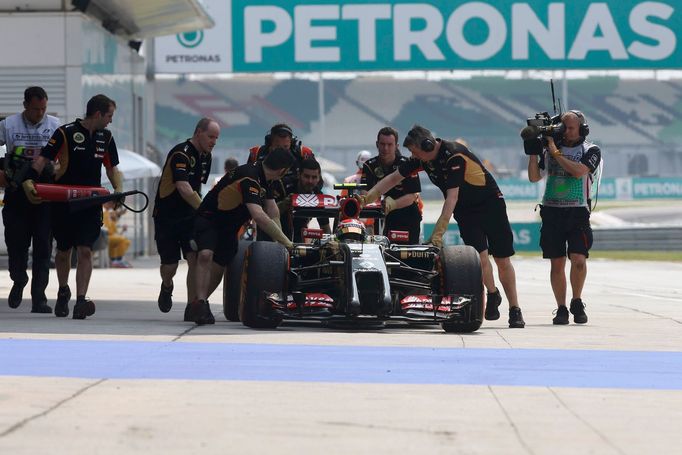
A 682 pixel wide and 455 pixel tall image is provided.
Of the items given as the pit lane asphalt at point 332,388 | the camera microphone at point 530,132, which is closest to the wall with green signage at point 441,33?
the camera microphone at point 530,132

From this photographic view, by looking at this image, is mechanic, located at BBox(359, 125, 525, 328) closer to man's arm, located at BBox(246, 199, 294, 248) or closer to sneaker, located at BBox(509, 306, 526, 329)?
sneaker, located at BBox(509, 306, 526, 329)

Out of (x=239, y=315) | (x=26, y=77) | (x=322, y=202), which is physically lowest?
(x=239, y=315)

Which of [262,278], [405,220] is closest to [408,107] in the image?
[405,220]

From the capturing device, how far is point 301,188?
11.6 metres

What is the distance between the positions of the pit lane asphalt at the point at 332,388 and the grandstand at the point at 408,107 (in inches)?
2237

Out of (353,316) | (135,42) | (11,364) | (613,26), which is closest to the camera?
(11,364)

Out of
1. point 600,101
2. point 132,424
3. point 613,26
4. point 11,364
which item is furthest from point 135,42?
point 600,101

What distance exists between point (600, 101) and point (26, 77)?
169 ft

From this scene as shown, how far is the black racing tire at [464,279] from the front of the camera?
9891mm

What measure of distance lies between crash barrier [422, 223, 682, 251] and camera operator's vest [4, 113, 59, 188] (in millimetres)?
21478

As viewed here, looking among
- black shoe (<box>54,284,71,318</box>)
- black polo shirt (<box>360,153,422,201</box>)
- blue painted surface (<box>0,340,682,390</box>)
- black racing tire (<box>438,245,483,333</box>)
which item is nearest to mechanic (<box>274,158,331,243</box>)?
black polo shirt (<box>360,153,422,201</box>)

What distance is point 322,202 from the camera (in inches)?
427

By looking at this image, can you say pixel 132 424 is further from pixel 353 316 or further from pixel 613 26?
pixel 613 26

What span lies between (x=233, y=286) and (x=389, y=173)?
1.75 meters
